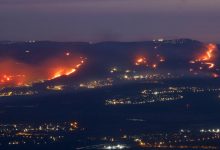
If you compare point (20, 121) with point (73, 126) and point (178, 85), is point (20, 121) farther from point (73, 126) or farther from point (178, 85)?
point (178, 85)

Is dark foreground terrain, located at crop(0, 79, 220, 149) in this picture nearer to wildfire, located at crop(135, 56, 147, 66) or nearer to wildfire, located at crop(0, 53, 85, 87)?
wildfire, located at crop(0, 53, 85, 87)

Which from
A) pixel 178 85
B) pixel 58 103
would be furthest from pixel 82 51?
pixel 58 103

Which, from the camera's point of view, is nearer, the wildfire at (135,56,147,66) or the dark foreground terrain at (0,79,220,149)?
the dark foreground terrain at (0,79,220,149)

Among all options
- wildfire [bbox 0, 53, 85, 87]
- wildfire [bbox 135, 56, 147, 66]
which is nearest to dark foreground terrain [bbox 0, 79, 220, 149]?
wildfire [bbox 0, 53, 85, 87]

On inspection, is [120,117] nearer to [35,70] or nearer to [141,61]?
[35,70]

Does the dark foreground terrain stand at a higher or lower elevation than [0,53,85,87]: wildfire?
lower

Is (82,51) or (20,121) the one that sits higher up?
(82,51)

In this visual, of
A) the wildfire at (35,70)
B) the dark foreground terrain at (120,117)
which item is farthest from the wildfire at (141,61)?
the dark foreground terrain at (120,117)

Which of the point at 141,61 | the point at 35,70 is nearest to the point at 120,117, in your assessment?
the point at 35,70

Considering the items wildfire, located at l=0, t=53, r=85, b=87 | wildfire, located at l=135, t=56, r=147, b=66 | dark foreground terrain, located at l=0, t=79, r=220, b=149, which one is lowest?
dark foreground terrain, located at l=0, t=79, r=220, b=149

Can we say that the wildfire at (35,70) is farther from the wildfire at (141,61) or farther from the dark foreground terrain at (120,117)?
the dark foreground terrain at (120,117)

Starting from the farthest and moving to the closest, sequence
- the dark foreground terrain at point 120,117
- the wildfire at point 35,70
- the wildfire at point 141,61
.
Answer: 1. the wildfire at point 141,61
2. the wildfire at point 35,70
3. the dark foreground terrain at point 120,117
